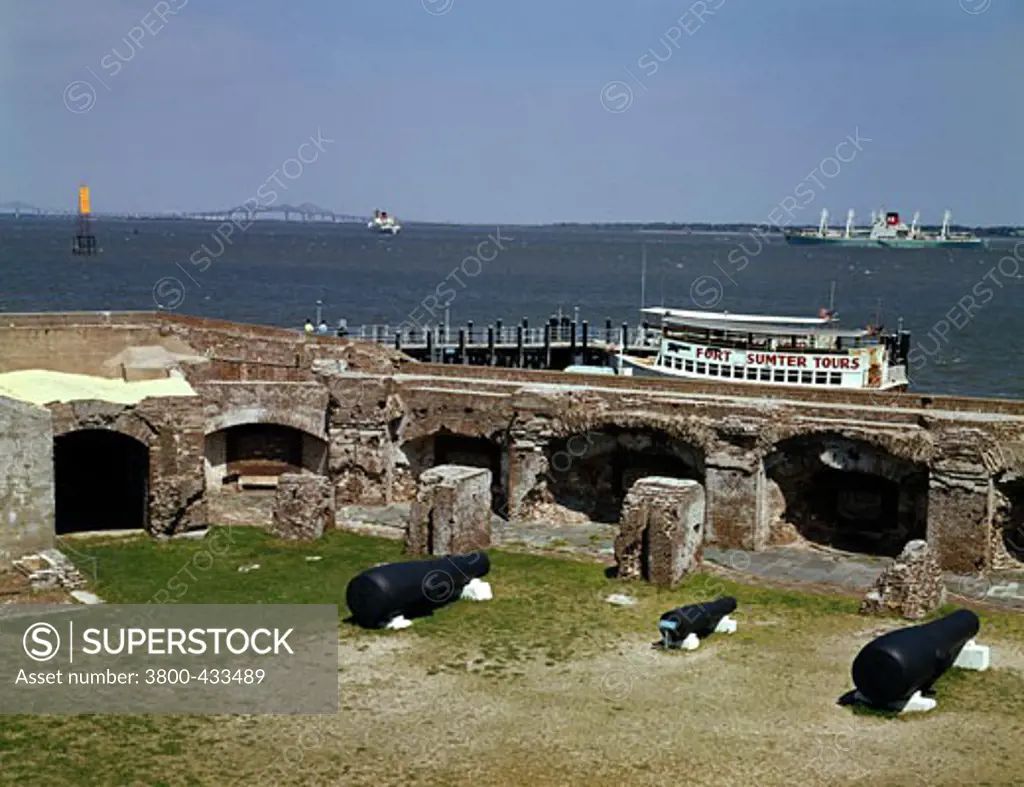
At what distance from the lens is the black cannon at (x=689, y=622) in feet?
50.5

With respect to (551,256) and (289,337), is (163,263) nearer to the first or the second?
(551,256)

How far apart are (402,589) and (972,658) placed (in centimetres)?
690

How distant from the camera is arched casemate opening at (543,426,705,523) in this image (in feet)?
74.5

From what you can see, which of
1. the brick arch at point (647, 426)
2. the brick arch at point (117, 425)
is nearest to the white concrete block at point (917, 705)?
the brick arch at point (647, 426)

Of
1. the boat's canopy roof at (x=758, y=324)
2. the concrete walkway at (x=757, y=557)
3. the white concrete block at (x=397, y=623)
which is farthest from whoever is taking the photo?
the boat's canopy roof at (x=758, y=324)

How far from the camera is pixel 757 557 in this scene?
21.2 m

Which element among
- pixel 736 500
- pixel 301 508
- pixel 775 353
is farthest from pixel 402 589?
pixel 775 353

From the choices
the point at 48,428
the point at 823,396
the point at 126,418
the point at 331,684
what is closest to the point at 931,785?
the point at 331,684

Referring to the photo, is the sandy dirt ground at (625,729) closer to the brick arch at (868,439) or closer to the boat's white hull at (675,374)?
the brick arch at (868,439)

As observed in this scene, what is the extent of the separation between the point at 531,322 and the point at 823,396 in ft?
155

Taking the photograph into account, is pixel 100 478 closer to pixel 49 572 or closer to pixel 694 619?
pixel 49 572

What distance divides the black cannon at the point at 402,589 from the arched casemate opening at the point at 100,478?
7.60m

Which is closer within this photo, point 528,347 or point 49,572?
point 49,572

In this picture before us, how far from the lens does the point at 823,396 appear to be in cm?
2198
